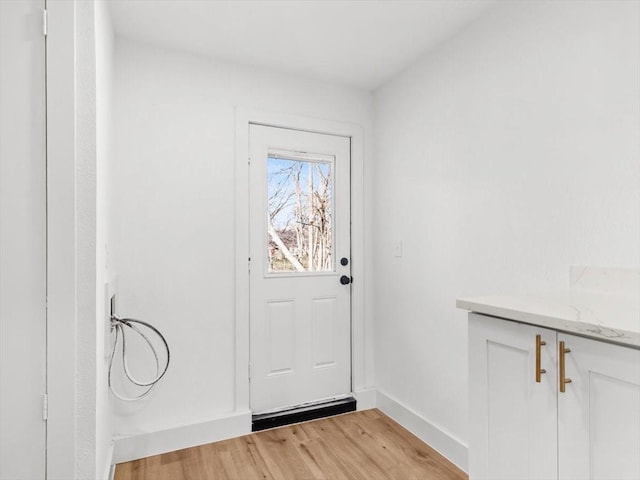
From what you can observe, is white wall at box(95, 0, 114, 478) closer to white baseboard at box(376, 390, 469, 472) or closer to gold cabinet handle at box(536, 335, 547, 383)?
gold cabinet handle at box(536, 335, 547, 383)

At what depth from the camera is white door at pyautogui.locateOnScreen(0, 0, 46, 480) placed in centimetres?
126

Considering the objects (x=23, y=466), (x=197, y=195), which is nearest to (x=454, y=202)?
(x=197, y=195)

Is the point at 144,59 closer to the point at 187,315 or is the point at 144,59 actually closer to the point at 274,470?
the point at 187,315

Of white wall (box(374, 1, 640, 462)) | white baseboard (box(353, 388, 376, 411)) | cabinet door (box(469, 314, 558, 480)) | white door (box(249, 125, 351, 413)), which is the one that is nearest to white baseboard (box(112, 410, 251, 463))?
white door (box(249, 125, 351, 413))

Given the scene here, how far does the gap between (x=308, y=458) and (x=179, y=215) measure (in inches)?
62.4

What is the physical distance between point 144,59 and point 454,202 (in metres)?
1.97

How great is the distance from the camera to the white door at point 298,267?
2.57 meters

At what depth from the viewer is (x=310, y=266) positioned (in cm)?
276

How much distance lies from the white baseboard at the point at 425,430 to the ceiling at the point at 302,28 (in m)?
2.25

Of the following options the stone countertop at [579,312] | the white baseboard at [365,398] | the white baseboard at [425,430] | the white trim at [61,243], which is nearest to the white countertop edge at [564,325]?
the stone countertop at [579,312]

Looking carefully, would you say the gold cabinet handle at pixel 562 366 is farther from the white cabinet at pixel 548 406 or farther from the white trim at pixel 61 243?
the white trim at pixel 61 243

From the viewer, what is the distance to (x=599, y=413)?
93 centimetres

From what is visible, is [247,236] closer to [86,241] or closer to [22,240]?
[86,241]

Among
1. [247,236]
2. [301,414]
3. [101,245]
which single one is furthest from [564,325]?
[301,414]
